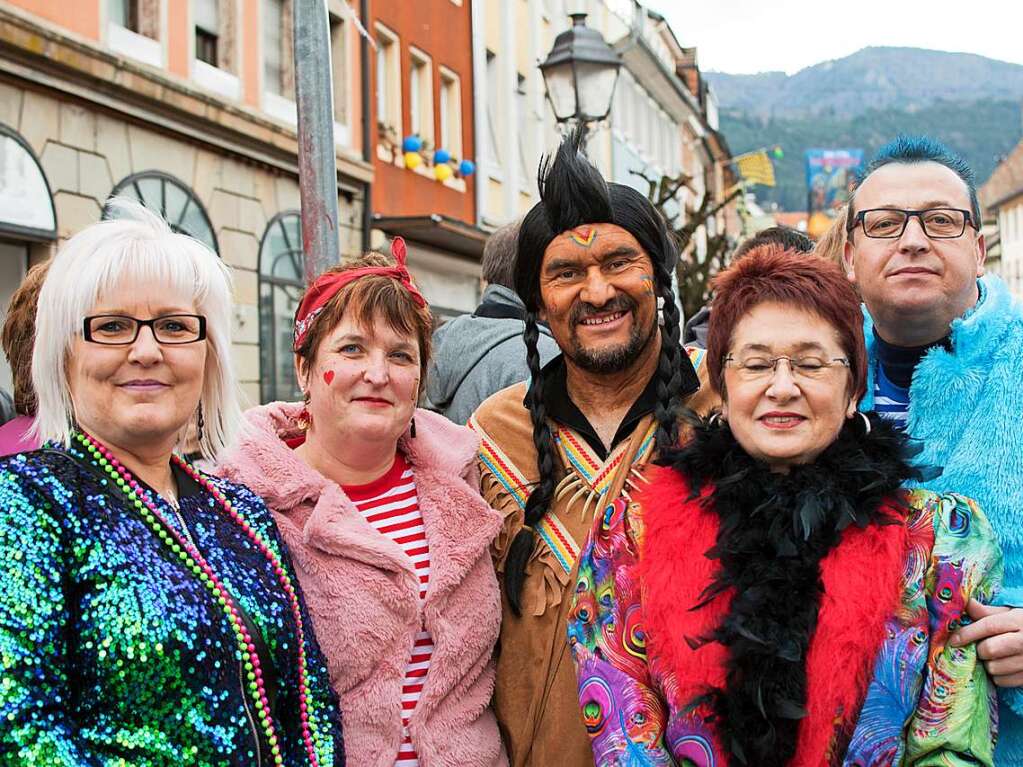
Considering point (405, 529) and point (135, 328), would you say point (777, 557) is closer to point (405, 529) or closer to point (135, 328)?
point (405, 529)

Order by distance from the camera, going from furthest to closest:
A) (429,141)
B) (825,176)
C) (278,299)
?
1. (825,176)
2. (429,141)
3. (278,299)

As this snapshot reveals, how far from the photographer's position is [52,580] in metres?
1.90

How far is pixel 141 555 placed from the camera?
206 cm

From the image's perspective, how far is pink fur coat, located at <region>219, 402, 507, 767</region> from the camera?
2.58 meters

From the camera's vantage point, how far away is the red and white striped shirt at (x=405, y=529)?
104 inches

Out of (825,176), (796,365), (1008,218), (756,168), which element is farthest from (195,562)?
(825,176)

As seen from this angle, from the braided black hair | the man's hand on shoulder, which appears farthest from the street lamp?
the man's hand on shoulder

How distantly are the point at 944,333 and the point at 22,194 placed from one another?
8.22 m

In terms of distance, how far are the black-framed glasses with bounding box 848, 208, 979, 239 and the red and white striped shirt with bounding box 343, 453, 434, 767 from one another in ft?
4.19

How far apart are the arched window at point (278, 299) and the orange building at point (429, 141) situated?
2.39 meters

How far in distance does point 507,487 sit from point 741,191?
10411 millimetres

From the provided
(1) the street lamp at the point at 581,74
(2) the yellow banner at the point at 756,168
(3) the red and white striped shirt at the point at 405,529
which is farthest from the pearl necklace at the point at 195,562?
(2) the yellow banner at the point at 756,168

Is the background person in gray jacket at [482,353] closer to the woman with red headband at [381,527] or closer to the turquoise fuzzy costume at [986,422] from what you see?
the woman with red headband at [381,527]

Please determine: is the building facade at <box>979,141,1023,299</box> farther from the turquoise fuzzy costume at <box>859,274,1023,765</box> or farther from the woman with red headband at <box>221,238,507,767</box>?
the woman with red headband at <box>221,238,507,767</box>
